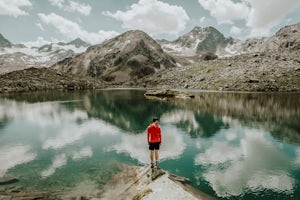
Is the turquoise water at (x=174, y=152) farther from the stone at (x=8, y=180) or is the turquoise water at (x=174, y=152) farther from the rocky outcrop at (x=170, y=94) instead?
the rocky outcrop at (x=170, y=94)

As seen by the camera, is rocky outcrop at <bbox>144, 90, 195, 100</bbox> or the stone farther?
rocky outcrop at <bbox>144, 90, 195, 100</bbox>

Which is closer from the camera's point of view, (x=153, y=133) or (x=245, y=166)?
(x=153, y=133)

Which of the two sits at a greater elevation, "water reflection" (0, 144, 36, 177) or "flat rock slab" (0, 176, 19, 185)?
"flat rock slab" (0, 176, 19, 185)

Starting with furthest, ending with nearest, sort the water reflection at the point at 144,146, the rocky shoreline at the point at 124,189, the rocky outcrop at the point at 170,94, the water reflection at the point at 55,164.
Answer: the rocky outcrop at the point at 170,94
the water reflection at the point at 144,146
the water reflection at the point at 55,164
the rocky shoreline at the point at 124,189

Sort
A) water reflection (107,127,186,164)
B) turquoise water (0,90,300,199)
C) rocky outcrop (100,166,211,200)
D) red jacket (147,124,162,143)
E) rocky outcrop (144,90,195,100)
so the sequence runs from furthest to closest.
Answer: rocky outcrop (144,90,195,100), water reflection (107,127,186,164), turquoise water (0,90,300,199), red jacket (147,124,162,143), rocky outcrop (100,166,211,200)

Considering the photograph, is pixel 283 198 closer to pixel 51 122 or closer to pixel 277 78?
pixel 51 122

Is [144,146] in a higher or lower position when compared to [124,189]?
lower

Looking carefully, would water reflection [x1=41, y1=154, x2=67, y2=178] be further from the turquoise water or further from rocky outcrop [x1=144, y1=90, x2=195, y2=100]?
rocky outcrop [x1=144, y1=90, x2=195, y2=100]

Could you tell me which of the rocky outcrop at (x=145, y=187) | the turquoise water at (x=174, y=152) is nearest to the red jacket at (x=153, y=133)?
the rocky outcrop at (x=145, y=187)

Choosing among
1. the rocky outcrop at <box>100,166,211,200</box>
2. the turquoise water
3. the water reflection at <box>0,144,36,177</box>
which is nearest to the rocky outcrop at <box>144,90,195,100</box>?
the turquoise water

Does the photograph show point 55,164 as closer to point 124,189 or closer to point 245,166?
point 124,189

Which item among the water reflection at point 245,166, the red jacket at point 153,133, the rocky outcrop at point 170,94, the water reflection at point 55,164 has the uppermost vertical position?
the red jacket at point 153,133

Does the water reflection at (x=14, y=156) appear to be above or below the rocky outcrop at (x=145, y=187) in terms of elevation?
below

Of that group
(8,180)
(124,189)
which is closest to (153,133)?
(124,189)
